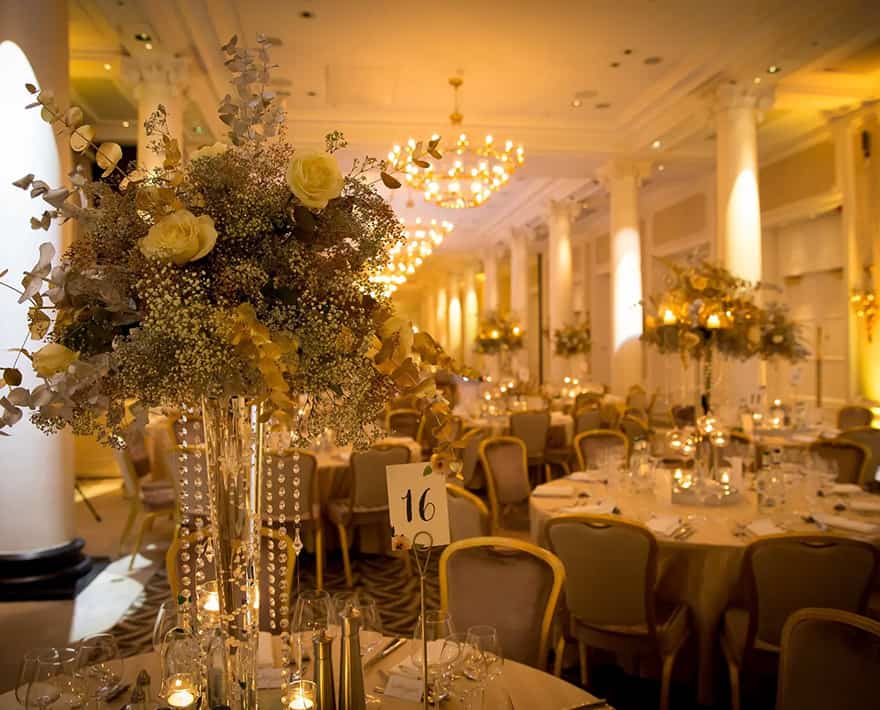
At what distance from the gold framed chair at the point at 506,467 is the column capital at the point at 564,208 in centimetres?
987

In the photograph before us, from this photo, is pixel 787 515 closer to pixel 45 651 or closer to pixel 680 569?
pixel 680 569

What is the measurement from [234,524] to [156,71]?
6842 mm

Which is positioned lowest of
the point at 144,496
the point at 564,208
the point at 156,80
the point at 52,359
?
the point at 144,496

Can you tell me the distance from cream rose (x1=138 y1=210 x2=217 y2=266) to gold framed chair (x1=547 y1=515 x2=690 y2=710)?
224 cm

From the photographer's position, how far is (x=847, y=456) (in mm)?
5180

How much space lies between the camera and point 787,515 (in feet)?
11.8

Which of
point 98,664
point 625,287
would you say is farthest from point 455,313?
point 98,664

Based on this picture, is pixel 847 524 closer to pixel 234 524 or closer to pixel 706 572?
pixel 706 572

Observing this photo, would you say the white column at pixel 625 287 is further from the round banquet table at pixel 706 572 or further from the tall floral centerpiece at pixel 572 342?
the round banquet table at pixel 706 572

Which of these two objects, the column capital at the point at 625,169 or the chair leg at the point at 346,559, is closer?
the chair leg at the point at 346,559

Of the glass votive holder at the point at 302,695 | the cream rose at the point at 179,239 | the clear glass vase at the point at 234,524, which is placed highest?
the cream rose at the point at 179,239

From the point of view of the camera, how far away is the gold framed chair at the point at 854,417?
25.1ft

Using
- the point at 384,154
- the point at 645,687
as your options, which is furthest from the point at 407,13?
the point at 645,687

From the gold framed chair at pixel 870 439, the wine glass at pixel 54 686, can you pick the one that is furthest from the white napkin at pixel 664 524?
the gold framed chair at pixel 870 439
